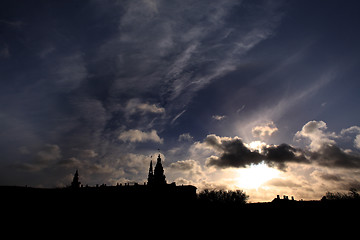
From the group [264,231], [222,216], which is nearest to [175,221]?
[222,216]

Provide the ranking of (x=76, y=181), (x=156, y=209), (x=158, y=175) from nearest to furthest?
(x=156, y=209)
(x=158, y=175)
(x=76, y=181)

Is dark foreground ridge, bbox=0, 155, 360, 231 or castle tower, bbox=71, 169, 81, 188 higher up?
castle tower, bbox=71, 169, 81, 188

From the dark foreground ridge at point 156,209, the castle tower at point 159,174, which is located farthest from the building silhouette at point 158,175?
the dark foreground ridge at point 156,209

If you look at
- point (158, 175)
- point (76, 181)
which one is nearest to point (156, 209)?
point (158, 175)

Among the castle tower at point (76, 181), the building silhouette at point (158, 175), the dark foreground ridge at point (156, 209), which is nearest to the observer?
the dark foreground ridge at point (156, 209)

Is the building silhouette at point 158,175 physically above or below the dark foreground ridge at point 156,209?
above

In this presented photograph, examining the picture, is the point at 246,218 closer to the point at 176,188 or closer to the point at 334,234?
the point at 334,234

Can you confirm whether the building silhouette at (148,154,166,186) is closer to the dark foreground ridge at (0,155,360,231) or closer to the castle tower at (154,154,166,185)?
the castle tower at (154,154,166,185)

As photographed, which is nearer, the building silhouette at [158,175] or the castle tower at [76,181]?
the building silhouette at [158,175]

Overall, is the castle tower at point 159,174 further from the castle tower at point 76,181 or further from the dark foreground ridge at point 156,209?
the castle tower at point 76,181

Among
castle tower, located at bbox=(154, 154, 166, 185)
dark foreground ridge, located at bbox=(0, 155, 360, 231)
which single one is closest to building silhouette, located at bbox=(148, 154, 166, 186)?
castle tower, located at bbox=(154, 154, 166, 185)

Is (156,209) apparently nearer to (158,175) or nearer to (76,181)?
(158,175)

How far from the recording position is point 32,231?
27281 mm

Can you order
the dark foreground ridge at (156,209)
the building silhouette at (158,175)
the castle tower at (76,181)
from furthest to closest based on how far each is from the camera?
the castle tower at (76,181) → the building silhouette at (158,175) → the dark foreground ridge at (156,209)
